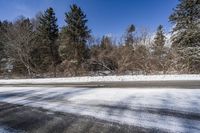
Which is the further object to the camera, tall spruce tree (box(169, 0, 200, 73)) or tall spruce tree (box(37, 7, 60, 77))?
tall spruce tree (box(37, 7, 60, 77))

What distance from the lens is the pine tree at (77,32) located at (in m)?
32.1

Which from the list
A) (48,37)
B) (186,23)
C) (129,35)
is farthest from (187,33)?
(48,37)

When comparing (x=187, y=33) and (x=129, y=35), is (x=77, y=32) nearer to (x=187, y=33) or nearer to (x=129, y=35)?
(x=129, y=35)

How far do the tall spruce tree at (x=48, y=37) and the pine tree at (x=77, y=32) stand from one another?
20.6 feet

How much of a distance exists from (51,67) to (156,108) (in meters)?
29.3

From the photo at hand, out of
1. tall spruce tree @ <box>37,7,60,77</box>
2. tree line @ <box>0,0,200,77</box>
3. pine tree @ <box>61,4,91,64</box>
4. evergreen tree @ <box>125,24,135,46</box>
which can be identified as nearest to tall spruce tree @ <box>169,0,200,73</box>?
tree line @ <box>0,0,200,77</box>

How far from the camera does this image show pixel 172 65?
24.7 metres

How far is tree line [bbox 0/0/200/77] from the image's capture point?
24953mm

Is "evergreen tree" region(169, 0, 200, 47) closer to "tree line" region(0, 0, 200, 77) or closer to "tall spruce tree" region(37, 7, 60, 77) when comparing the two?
"tree line" region(0, 0, 200, 77)

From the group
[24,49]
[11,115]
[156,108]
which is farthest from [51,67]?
[156,108]

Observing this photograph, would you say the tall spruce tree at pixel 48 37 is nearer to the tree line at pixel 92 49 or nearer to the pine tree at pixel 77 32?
the tree line at pixel 92 49

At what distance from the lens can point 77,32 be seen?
32000 millimetres

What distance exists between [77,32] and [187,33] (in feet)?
56.4

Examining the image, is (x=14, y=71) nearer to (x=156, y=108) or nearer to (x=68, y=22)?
(x=68, y=22)
